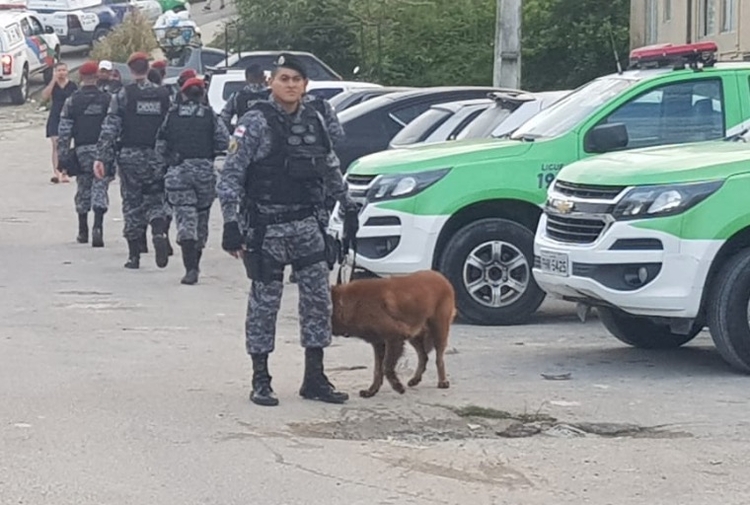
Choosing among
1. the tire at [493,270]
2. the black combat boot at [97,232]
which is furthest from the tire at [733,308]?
the black combat boot at [97,232]

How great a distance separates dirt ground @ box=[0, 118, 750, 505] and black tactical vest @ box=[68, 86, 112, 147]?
181 inches

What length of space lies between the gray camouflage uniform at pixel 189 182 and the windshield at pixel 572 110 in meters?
3.20

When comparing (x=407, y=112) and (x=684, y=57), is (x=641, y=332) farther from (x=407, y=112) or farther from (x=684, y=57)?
(x=407, y=112)

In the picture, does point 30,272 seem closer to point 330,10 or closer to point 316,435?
point 316,435

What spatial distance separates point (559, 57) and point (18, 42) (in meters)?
12.8

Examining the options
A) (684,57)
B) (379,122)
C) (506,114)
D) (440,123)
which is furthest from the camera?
(379,122)

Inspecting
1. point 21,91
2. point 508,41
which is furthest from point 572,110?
point 21,91

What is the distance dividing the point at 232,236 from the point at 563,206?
242cm

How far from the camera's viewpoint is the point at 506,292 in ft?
37.5

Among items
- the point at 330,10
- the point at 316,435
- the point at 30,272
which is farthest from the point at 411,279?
the point at 330,10

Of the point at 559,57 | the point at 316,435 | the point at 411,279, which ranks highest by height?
the point at 559,57

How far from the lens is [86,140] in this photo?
1667cm

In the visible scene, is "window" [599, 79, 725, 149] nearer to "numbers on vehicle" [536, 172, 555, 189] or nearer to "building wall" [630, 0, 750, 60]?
"numbers on vehicle" [536, 172, 555, 189]

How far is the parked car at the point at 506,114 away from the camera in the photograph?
1309 cm
